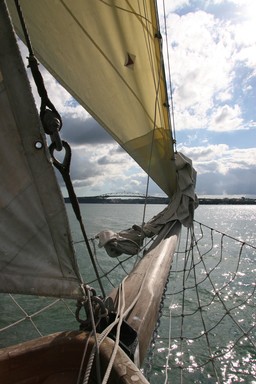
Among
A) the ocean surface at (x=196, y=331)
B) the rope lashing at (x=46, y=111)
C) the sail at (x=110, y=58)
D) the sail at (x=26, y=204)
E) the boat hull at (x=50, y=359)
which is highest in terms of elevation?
the sail at (x=110, y=58)

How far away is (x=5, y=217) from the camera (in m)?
1.20

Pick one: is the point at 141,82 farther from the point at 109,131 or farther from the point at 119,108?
the point at 109,131

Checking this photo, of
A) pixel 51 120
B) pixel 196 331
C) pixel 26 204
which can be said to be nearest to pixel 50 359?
pixel 26 204

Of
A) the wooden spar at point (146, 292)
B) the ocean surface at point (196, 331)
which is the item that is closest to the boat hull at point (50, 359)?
the wooden spar at point (146, 292)

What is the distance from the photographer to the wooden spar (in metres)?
1.69

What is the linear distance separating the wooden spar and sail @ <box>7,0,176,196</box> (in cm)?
126

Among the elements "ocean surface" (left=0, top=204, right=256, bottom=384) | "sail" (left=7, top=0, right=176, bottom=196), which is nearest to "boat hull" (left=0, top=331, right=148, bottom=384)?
"sail" (left=7, top=0, right=176, bottom=196)

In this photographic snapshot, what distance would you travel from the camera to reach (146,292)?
2.05 m

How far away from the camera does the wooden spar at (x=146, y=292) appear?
5.54ft

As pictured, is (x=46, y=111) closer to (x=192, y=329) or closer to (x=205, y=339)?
(x=205, y=339)

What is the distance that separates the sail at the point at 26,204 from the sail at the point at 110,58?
946 mm

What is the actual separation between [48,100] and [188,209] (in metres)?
3.70

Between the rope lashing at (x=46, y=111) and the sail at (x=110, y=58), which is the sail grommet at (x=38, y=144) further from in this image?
the sail at (x=110, y=58)

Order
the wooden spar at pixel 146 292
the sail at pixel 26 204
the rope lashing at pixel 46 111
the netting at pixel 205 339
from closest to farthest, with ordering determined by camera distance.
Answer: the sail at pixel 26 204 → the rope lashing at pixel 46 111 → the wooden spar at pixel 146 292 → the netting at pixel 205 339
